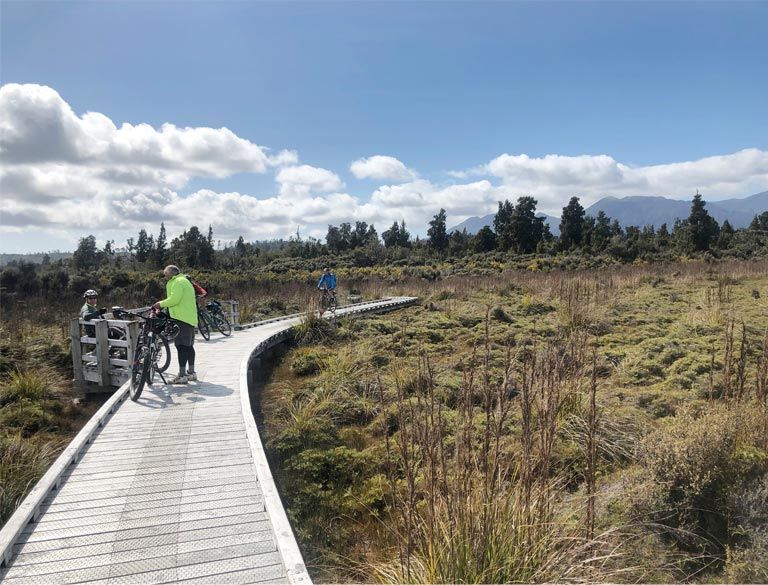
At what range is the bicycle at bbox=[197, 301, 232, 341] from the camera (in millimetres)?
12016

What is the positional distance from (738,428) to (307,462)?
13.0 feet

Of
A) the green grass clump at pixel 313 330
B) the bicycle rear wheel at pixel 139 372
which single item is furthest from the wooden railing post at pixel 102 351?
the green grass clump at pixel 313 330

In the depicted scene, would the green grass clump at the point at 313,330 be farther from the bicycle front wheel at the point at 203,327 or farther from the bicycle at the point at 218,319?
the bicycle front wheel at the point at 203,327

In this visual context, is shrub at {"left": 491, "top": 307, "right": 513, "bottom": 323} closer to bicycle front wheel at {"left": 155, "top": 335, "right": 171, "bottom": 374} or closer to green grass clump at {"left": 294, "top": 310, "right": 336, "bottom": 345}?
green grass clump at {"left": 294, "top": 310, "right": 336, "bottom": 345}

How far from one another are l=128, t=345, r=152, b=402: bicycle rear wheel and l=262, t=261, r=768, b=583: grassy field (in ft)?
5.61

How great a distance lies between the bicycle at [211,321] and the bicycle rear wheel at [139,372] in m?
4.88

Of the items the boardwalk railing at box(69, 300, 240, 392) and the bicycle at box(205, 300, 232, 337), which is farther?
the bicycle at box(205, 300, 232, 337)

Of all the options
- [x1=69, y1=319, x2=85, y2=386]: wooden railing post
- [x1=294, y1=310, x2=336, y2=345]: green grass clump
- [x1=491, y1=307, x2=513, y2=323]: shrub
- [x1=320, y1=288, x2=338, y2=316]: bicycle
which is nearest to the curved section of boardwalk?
[x1=69, y1=319, x2=85, y2=386]: wooden railing post

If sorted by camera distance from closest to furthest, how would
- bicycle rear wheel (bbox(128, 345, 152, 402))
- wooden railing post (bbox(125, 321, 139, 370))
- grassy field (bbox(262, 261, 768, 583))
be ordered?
grassy field (bbox(262, 261, 768, 583)), bicycle rear wheel (bbox(128, 345, 152, 402)), wooden railing post (bbox(125, 321, 139, 370))

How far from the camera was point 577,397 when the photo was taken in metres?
5.59

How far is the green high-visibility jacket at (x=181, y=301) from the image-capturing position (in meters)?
7.17

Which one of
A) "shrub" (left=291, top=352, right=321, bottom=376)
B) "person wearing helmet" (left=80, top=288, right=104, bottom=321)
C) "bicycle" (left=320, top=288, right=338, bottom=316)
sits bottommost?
"shrub" (left=291, top=352, right=321, bottom=376)

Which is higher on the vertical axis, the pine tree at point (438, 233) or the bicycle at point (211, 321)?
the pine tree at point (438, 233)

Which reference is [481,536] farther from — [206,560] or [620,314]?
[620,314]
